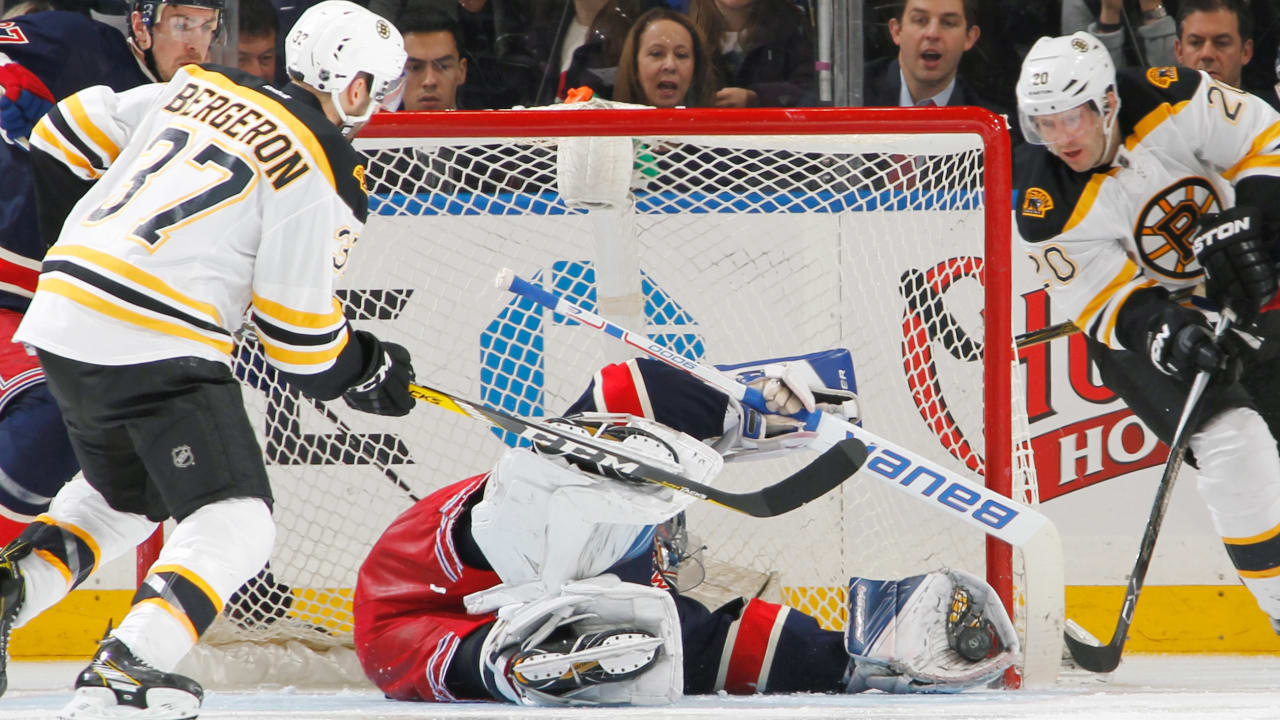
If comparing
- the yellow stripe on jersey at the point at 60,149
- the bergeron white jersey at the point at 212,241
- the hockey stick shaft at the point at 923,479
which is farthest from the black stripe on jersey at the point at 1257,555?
the yellow stripe on jersey at the point at 60,149

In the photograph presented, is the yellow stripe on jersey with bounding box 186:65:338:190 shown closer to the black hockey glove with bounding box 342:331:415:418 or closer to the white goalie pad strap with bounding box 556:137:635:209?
the black hockey glove with bounding box 342:331:415:418

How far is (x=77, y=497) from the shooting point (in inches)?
75.1

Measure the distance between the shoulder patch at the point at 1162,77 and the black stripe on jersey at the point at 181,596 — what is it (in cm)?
204

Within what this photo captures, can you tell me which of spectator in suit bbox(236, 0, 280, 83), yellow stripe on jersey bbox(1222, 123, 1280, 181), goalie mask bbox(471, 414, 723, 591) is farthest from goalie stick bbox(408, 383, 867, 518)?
spectator in suit bbox(236, 0, 280, 83)

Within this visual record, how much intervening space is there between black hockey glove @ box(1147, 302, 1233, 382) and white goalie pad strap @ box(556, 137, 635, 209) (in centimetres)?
105

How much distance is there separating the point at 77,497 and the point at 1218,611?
8.19 ft

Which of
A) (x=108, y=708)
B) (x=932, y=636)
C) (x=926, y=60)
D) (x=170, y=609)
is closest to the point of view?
(x=108, y=708)

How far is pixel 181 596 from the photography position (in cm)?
159

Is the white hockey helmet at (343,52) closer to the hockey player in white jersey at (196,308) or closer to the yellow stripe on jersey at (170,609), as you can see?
the hockey player in white jersey at (196,308)

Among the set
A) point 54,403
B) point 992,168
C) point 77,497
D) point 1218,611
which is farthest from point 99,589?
point 1218,611

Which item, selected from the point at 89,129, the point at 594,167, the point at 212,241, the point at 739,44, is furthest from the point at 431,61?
the point at 212,241

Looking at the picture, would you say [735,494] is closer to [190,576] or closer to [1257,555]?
[190,576]

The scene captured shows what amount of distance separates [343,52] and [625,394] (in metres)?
0.69

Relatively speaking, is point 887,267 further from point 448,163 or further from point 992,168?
point 448,163
